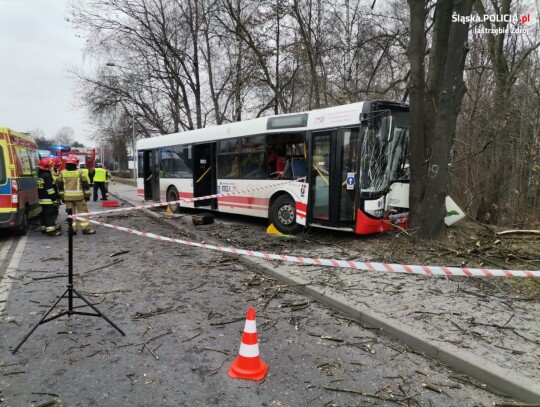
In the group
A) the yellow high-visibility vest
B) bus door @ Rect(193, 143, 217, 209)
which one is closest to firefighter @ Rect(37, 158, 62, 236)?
bus door @ Rect(193, 143, 217, 209)

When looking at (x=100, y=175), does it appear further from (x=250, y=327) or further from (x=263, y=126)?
(x=250, y=327)

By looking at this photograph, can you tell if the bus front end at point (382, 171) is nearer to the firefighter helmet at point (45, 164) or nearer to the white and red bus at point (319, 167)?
the white and red bus at point (319, 167)

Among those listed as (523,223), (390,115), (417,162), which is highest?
(390,115)

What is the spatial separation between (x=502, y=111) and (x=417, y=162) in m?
3.64

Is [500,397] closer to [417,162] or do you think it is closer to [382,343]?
[382,343]

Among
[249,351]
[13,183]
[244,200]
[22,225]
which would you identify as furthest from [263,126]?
[249,351]

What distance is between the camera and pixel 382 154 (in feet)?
24.4

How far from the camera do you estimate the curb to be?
2.97 m

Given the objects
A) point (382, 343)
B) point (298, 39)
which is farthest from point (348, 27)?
point (382, 343)

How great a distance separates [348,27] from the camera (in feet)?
59.1

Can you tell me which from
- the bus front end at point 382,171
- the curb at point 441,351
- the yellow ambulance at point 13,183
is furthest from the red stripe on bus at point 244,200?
the yellow ambulance at point 13,183

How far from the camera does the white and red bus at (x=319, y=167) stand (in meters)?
7.39

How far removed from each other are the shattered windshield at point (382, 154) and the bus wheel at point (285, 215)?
1971 millimetres

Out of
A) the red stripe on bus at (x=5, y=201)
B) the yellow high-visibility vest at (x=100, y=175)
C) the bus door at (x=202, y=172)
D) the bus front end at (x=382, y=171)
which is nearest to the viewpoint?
the bus front end at (x=382, y=171)
